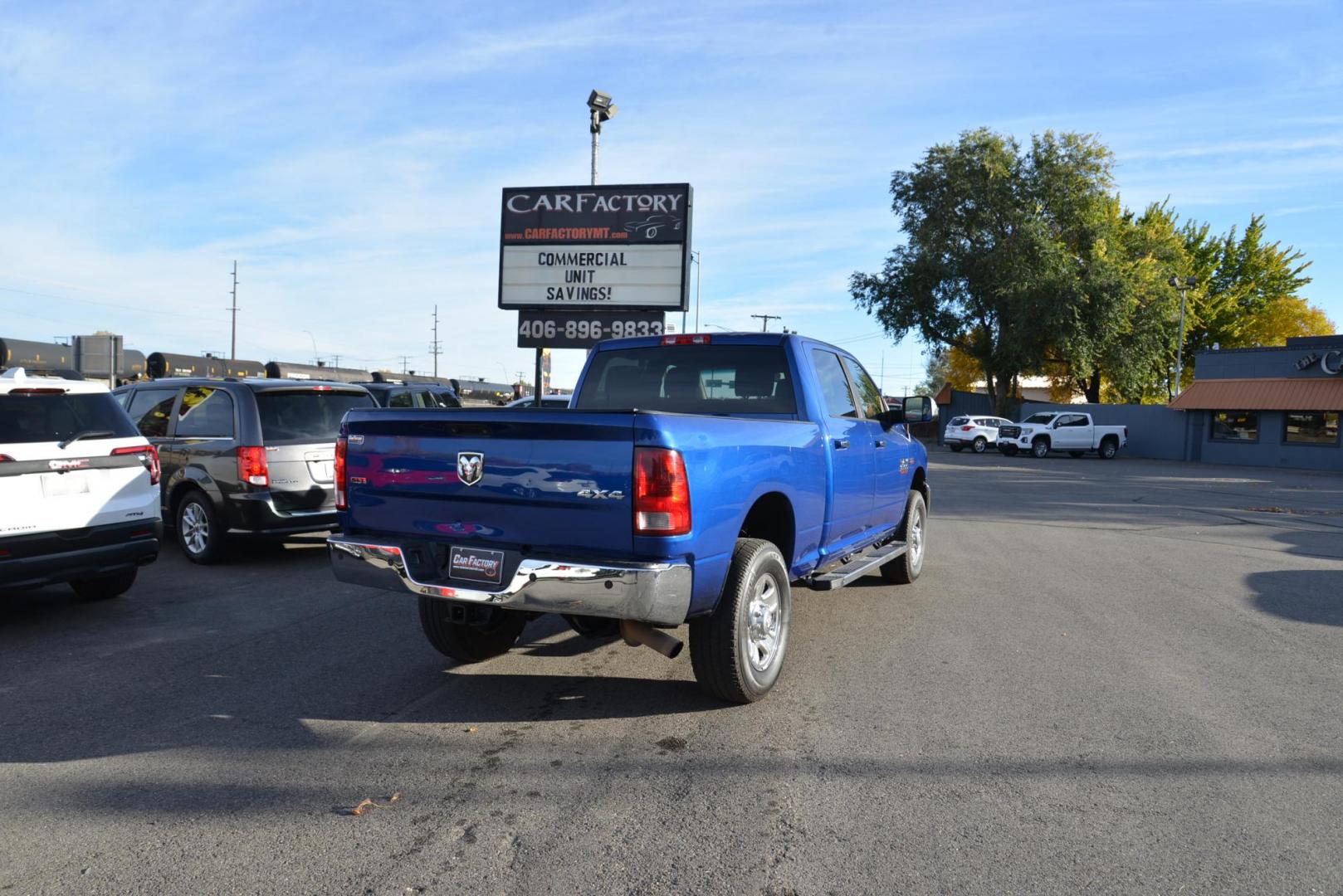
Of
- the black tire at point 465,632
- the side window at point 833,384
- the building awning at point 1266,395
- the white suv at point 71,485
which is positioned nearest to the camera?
the black tire at point 465,632

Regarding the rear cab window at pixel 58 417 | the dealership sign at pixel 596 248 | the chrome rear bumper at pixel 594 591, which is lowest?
the chrome rear bumper at pixel 594 591

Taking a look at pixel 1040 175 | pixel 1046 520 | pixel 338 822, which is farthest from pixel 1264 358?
pixel 338 822

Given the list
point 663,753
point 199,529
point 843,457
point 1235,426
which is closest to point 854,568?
point 843,457

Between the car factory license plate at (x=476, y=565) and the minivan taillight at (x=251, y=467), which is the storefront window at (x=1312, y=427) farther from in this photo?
the car factory license plate at (x=476, y=565)

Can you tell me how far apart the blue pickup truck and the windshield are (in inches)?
1.2

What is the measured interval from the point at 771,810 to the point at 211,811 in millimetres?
2133

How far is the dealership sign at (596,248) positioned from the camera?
697 inches

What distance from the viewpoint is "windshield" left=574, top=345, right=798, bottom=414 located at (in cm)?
609

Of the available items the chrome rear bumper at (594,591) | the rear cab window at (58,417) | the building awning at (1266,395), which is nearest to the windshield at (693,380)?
the chrome rear bumper at (594,591)

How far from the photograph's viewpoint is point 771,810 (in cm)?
364

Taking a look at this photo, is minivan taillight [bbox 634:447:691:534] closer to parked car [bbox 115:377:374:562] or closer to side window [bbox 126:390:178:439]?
parked car [bbox 115:377:374:562]

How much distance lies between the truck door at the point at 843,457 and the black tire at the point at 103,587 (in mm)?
5252

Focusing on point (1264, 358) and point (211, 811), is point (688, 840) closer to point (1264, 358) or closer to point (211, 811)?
point (211, 811)

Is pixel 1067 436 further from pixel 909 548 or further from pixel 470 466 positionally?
pixel 470 466
